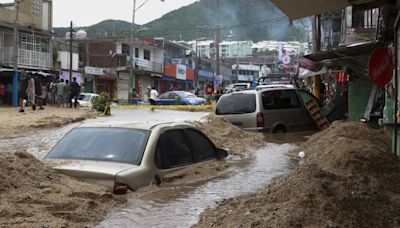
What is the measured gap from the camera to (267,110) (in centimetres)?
1444

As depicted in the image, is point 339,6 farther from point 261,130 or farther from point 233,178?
point 261,130

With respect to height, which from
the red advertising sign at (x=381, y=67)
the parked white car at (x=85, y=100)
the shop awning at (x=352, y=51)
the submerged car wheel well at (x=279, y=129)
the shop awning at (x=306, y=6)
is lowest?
the submerged car wheel well at (x=279, y=129)

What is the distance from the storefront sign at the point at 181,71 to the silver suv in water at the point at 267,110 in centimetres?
5322

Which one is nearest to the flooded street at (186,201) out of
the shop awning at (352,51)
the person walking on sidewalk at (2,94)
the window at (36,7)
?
the shop awning at (352,51)

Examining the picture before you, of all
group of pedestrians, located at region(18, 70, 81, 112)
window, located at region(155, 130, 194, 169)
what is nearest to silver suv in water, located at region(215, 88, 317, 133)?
window, located at region(155, 130, 194, 169)

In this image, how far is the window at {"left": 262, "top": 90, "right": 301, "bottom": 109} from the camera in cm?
1458

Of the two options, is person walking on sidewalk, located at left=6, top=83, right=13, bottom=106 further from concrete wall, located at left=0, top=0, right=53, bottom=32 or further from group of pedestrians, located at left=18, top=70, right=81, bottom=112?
group of pedestrians, located at left=18, top=70, right=81, bottom=112

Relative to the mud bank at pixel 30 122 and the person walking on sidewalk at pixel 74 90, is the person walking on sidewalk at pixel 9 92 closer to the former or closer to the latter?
the person walking on sidewalk at pixel 74 90

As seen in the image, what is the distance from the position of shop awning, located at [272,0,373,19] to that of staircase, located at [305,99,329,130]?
22.6 feet

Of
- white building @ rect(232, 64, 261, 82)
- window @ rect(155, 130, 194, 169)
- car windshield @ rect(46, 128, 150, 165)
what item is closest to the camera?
car windshield @ rect(46, 128, 150, 165)

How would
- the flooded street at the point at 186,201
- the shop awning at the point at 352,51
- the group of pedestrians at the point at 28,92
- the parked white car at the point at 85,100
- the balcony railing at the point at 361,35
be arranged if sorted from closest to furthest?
the flooded street at the point at 186,201 < the shop awning at the point at 352,51 < the balcony railing at the point at 361,35 < the group of pedestrians at the point at 28,92 < the parked white car at the point at 85,100

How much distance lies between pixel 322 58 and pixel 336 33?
13.7 m

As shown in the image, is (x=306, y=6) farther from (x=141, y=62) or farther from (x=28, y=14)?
(x=141, y=62)

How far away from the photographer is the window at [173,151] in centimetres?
652
